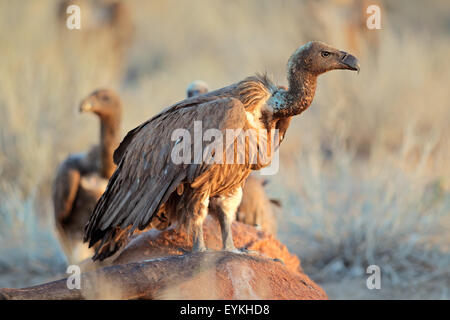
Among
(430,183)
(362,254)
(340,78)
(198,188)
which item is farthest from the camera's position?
(340,78)

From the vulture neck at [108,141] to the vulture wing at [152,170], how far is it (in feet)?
10.8

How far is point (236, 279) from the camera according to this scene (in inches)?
155

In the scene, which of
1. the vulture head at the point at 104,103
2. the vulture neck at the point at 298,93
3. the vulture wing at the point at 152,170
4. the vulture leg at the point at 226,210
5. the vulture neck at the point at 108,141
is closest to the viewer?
the vulture wing at the point at 152,170

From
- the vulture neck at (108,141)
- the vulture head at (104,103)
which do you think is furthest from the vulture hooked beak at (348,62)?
the vulture head at (104,103)

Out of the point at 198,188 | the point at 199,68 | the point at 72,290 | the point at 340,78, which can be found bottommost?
the point at 72,290

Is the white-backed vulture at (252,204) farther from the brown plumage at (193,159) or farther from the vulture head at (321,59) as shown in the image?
the vulture head at (321,59)

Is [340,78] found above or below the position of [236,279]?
above

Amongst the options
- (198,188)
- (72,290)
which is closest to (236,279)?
(198,188)

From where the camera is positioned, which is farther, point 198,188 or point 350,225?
point 350,225

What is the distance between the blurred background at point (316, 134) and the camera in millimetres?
9086

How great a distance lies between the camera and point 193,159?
3982 mm

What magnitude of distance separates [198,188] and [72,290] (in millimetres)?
987
